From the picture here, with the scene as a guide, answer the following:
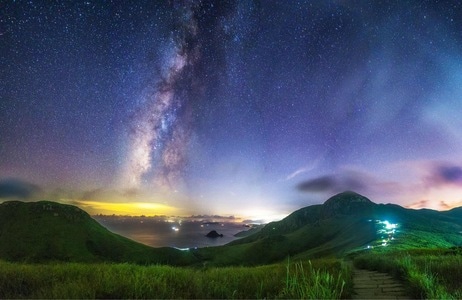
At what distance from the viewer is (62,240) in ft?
530

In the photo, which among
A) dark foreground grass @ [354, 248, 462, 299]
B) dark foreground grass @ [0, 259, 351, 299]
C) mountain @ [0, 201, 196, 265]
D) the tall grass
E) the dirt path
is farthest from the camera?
mountain @ [0, 201, 196, 265]

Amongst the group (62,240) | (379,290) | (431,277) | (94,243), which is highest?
(431,277)

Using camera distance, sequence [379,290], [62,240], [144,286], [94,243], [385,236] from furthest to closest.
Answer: [62,240] → [94,243] → [385,236] → [379,290] → [144,286]

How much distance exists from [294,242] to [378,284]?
195179 millimetres

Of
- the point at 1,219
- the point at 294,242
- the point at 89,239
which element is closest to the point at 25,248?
the point at 89,239

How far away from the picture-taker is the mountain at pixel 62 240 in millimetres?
147750

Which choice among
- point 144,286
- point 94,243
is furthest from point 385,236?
point 94,243

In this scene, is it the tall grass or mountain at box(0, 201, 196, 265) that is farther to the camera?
mountain at box(0, 201, 196, 265)

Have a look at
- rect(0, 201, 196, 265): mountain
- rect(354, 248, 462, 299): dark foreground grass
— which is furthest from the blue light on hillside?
rect(0, 201, 196, 265): mountain

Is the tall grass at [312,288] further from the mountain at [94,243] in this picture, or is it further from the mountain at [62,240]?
the mountain at [62,240]

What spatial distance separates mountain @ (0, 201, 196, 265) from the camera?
147750 millimetres

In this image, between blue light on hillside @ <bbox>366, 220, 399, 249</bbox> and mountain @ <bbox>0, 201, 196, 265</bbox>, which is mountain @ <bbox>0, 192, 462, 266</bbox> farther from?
blue light on hillside @ <bbox>366, 220, 399, 249</bbox>

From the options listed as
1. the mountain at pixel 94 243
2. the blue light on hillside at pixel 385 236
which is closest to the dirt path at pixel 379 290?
the blue light on hillside at pixel 385 236

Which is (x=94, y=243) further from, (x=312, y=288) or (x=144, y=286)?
(x=312, y=288)
